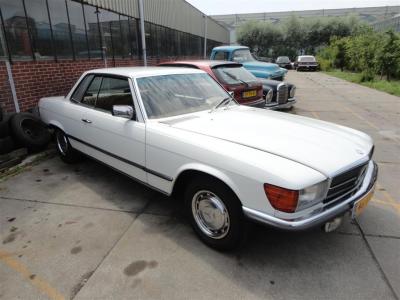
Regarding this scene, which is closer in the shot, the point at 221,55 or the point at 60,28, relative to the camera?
the point at 60,28

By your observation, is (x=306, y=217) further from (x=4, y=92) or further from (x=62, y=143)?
(x=4, y=92)

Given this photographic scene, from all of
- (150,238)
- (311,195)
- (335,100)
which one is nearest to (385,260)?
(311,195)

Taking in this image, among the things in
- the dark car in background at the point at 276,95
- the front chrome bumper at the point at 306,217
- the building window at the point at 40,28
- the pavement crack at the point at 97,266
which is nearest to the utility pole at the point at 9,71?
the building window at the point at 40,28

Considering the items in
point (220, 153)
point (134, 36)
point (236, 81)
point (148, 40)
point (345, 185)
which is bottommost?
point (345, 185)

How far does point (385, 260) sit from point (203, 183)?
1741 mm

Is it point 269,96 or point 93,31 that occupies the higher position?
point 93,31

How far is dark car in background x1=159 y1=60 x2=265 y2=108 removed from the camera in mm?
6328

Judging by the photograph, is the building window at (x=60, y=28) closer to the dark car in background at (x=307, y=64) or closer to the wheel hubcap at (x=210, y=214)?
the wheel hubcap at (x=210, y=214)

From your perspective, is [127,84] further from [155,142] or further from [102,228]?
[102,228]

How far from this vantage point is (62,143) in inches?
190

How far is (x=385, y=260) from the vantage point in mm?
2627

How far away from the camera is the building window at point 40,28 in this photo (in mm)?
6758

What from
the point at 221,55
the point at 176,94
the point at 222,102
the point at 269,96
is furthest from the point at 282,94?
the point at 176,94

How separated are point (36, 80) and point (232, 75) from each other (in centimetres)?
449
